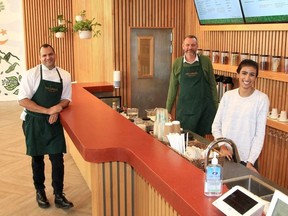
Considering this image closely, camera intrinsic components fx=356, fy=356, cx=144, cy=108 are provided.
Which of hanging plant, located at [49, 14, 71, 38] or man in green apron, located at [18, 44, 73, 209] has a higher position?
hanging plant, located at [49, 14, 71, 38]

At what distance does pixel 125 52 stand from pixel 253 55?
226cm

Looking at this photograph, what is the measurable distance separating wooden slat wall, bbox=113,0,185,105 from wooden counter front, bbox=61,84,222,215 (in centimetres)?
225

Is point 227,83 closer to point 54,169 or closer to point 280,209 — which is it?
point 54,169

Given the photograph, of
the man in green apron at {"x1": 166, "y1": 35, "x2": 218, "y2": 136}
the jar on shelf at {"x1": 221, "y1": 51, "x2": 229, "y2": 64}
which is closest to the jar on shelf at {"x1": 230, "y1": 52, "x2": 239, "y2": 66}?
the jar on shelf at {"x1": 221, "y1": 51, "x2": 229, "y2": 64}

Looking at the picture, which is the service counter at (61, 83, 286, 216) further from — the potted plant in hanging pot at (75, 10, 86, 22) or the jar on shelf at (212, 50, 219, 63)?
the potted plant in hanging pot at (75, 10, 86, 22)

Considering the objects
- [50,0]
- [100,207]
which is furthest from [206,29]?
[50,0]

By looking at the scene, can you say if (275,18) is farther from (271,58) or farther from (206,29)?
(206,29)

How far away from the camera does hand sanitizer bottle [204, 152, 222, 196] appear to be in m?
1.76

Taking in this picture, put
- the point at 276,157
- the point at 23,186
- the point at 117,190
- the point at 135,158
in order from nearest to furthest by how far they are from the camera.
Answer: the point at 135,158 → the point at 117,190 → the point at 276,157 → the point at 23,186

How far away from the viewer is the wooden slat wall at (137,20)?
5.87 meters

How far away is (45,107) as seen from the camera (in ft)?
12.6

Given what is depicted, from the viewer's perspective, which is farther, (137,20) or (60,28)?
(60,28)

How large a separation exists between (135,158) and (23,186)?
2858 millimetres

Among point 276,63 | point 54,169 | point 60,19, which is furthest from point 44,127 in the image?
point 60,19
